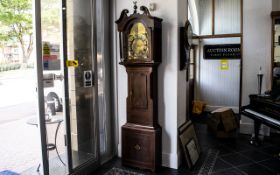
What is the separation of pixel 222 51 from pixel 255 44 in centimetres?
174

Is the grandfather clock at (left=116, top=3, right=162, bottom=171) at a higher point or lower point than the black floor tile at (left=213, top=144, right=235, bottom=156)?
higher

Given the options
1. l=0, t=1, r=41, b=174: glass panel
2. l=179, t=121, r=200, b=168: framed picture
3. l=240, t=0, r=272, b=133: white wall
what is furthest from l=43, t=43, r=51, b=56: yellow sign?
l=240, t=0, r=272, b=133: white wall

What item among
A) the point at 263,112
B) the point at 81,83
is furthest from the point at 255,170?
the point at 81,83

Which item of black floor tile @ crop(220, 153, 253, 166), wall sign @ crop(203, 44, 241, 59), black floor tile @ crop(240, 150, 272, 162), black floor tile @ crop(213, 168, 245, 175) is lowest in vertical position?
black floor tile @ crop(213, 168, 245, 175)

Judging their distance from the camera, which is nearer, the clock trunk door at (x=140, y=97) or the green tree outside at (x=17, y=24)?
the clock trunk door at (x=140, y=97)

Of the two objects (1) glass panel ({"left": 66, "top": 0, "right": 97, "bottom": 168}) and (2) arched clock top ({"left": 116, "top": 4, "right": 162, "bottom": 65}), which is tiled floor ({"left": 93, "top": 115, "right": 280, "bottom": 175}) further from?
(2) arched clock top ({"left": 116, "top": 4, "right": 162, "bottom": 65})

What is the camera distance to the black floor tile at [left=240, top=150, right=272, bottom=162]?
3365 mm

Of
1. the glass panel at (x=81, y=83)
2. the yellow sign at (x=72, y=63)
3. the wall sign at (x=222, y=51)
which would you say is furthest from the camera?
the wall sign at (x=222, y=51)

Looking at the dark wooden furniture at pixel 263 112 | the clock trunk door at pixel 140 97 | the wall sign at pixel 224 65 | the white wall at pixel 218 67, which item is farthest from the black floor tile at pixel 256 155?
the wall sign at pixel 224 65

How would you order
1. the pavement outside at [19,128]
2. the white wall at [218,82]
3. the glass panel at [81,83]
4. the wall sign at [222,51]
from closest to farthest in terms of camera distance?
the glass panel at [81,83] < the pavement outside at [19,128] < the wall sign at [222,51] < the white wall at [218,82]

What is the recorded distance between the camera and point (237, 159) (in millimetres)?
3355

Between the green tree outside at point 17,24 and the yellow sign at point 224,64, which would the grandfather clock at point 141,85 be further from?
the yellow sign at point 224,64

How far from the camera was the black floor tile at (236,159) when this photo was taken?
10.6ft

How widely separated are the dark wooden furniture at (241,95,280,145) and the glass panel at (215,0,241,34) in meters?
2.69
